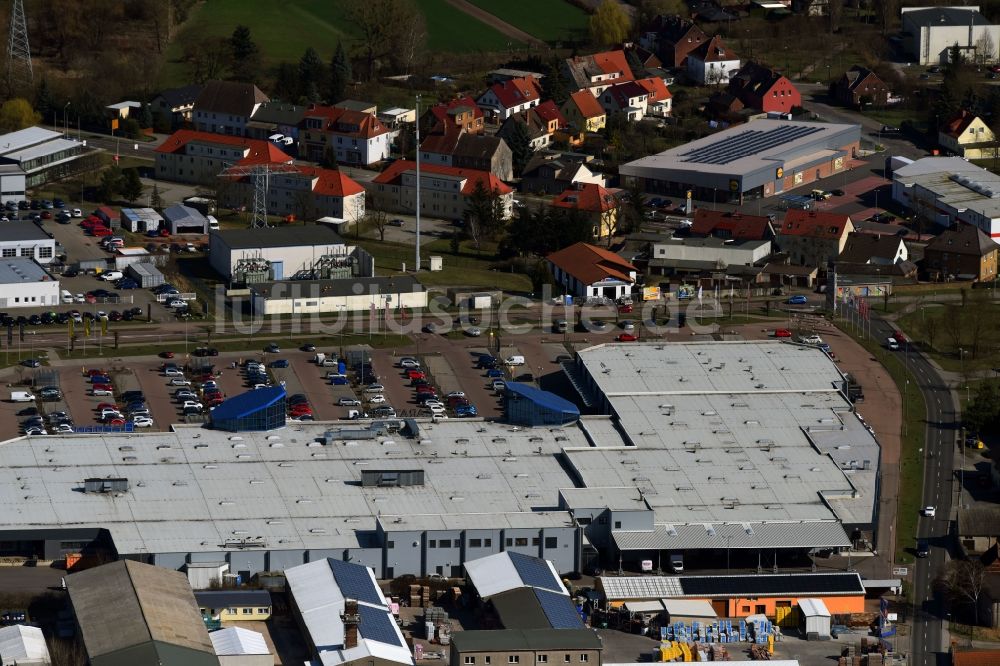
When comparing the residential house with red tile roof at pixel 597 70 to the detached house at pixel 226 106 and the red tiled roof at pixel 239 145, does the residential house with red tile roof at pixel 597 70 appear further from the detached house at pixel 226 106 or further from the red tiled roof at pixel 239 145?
the red tiled roof at pixel 239 145

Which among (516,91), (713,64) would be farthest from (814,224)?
(713,64)

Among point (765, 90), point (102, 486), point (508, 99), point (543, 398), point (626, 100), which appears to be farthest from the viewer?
point (765, 90)

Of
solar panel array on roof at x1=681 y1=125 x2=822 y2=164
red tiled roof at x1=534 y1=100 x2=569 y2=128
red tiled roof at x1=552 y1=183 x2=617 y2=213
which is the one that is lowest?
red tiled roof at x1=552 y1=183 x2=617 y2=213

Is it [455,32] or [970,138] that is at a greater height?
[455,32]

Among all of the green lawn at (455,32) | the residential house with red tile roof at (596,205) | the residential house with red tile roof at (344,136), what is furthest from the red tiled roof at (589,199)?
the green lawn at (455,32)

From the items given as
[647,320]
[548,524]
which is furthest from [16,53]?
[548,524]

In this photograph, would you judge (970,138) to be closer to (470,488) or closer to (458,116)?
(458,116)

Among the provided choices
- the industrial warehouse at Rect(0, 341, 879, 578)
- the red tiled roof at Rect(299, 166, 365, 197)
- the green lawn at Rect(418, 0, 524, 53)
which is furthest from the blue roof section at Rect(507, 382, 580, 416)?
the green lawn at Rect(418, 0, 524, 53)

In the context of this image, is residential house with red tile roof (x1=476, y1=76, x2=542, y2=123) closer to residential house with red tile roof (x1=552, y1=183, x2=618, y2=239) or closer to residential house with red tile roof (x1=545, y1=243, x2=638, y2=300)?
residential house with red tile roof (x1=552, y1=183, x2=618, y2=239)
